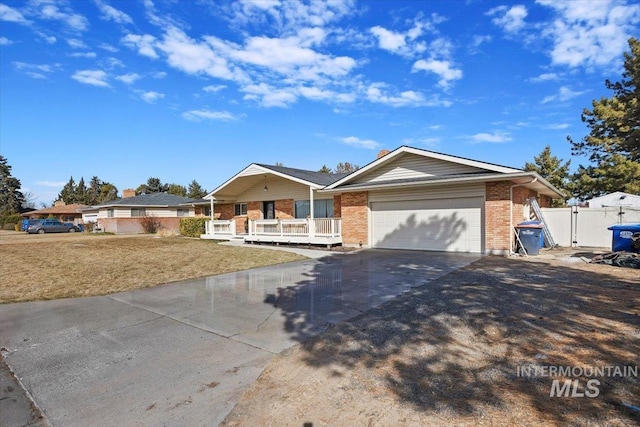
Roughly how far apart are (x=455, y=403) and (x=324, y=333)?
215 centimetres

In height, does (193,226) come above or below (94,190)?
below

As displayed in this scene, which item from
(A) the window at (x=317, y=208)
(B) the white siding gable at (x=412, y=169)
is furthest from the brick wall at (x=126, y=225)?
(B) the white siding gable at (x=412, y=169)

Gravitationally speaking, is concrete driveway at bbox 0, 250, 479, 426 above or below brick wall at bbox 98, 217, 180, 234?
below

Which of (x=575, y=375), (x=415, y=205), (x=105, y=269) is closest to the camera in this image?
(x=575, y=375)

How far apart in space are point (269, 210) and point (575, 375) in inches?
774

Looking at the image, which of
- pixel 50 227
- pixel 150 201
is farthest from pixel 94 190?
pixel 150 201

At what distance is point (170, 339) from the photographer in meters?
4.74

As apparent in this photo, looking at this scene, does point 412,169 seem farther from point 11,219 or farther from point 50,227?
point 11,219

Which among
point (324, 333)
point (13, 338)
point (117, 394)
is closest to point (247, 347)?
point (324, 333)

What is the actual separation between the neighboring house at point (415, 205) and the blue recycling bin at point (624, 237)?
9.22ft

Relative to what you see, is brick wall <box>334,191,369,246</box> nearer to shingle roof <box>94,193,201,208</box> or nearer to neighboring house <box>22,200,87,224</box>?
shingle roof <box>94,193,201,208</box>

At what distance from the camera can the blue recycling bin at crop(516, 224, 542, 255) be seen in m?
11.7

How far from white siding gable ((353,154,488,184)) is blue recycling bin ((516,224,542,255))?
2551 millimetres

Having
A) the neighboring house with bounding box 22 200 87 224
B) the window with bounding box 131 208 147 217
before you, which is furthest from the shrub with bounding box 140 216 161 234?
the neighboring house with bounding box 22 200 87 224
